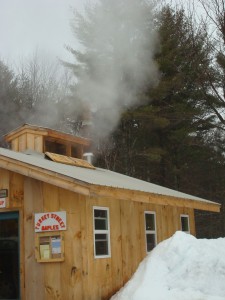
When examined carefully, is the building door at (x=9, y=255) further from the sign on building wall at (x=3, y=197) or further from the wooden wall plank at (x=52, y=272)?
the wooden wall plank at (x=52, y=272)

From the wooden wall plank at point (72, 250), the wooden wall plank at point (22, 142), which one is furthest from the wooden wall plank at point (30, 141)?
the wooden wall plank at point (72, 250)

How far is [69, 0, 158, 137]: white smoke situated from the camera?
20.1 meters

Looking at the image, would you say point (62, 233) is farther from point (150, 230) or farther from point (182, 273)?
point (150, 230)

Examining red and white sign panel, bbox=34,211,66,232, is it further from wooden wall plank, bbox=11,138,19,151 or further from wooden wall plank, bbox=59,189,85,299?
wooden wall plank, bbox=11,138,19,151

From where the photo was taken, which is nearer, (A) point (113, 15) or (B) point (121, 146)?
(A) point (113, 15)

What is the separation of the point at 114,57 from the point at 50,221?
12436 millimetres

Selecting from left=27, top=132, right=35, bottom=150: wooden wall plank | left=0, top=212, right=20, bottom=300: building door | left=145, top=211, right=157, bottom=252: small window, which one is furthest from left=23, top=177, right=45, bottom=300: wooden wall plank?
left=27, top=132, right=35, bottom=150: wooden wall plank

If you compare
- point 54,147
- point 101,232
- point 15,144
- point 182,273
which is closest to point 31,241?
point 101,232

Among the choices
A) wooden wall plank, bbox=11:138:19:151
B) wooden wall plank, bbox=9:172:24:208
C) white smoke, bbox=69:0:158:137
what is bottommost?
wooden wall plank, bbox=9:172:24:208

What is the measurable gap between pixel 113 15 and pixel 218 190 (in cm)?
1233

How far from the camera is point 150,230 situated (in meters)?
12.2

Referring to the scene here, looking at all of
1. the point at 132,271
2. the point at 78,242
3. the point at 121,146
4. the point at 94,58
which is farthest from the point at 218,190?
the point at 78,242

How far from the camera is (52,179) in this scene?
8.79 m

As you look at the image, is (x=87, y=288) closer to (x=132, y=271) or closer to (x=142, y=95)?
(x=132, y=271)
